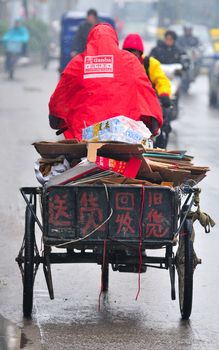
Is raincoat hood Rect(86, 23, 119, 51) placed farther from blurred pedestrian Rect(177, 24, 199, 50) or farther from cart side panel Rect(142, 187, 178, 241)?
blurred pedestrian Rect(177, 24, 199, 50)

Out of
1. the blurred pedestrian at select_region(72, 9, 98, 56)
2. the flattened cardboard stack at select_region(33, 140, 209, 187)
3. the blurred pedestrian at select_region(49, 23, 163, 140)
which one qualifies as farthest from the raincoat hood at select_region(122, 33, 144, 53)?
the blurred pedestrian at select_region(72, 9, 98, 56)

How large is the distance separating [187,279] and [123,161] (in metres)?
0.81

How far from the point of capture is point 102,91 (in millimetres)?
7914

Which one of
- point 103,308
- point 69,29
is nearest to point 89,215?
point 103,308

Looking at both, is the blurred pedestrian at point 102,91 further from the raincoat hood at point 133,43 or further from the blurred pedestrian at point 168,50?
the blurred pedestrian at point 168,50

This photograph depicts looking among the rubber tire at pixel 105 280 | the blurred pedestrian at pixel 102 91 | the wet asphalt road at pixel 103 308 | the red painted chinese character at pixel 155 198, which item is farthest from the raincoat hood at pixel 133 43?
the red painted chinese character at pixel 155 198

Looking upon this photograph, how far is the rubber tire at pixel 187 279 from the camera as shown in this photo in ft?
23.6

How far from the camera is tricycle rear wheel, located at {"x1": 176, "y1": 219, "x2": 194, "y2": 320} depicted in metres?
7.21

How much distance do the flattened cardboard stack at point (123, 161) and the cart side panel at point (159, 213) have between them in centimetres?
13

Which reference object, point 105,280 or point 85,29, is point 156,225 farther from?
point 85,29

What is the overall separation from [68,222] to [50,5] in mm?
67931

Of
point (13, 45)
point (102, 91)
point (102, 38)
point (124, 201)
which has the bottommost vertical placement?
point (124, 201)

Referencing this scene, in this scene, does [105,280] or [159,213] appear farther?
[105,280]

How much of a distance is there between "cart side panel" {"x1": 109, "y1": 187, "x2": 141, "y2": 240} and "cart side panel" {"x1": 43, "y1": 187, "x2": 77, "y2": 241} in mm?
233
